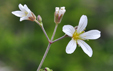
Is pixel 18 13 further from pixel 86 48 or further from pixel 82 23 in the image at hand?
pixel 86 48

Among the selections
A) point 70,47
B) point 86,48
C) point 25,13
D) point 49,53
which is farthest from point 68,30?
point 49,53

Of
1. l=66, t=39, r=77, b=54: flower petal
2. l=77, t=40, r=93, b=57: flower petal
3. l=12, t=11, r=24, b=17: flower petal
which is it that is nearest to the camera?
l=66, t=39, r=77, b=54: flower petal

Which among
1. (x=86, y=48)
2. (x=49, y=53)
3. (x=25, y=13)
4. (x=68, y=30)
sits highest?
(x=25, y=13)

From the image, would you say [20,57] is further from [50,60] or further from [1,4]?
[1,4]

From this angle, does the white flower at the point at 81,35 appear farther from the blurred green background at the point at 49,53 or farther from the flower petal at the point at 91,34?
the blurred green background at the point at 49,53

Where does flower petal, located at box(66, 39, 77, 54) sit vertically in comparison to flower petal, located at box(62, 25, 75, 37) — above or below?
below

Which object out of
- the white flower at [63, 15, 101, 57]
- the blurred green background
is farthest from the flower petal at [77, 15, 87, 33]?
the blurred green background

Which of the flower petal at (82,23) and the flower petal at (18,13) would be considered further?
the flower petal at (18,13)

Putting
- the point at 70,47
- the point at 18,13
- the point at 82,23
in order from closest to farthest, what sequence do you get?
the point at 70,47 < the point at 82,23 < the point at 18,13

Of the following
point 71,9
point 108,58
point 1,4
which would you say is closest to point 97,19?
point 71,9

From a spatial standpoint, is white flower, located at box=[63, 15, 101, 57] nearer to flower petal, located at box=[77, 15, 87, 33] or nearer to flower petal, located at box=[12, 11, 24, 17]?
flower petal, located at box=[77, 15, 87, 33]

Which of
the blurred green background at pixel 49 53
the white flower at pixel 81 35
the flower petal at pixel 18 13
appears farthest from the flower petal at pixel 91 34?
the blurred green background at pixel 49 53
